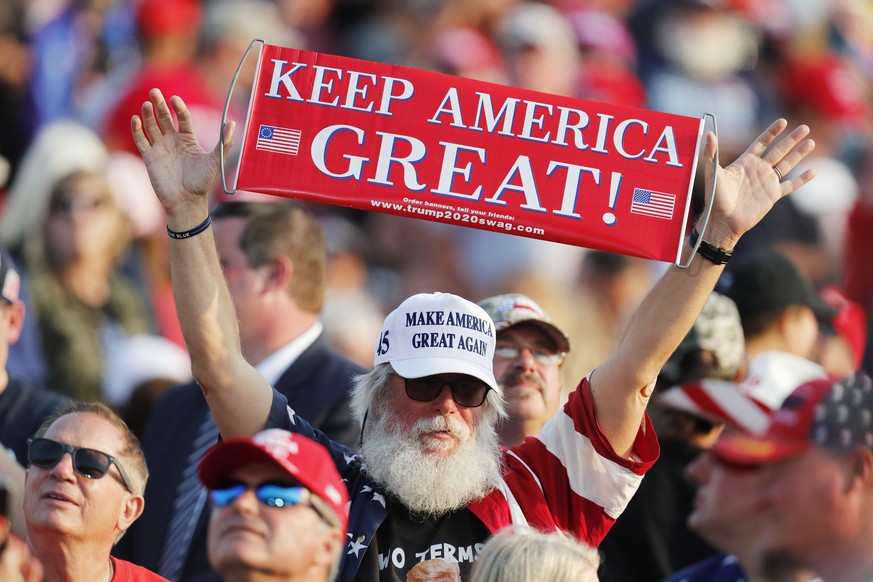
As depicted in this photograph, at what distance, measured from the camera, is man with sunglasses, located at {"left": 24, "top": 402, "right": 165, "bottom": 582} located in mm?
4227

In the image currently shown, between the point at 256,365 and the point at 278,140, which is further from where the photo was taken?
the point at 256,365

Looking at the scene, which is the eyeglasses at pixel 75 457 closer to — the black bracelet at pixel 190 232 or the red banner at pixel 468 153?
the black bracelet at pixel 190 232

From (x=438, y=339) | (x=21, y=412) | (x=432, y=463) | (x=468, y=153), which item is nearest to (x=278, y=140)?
(x=468, y=153)

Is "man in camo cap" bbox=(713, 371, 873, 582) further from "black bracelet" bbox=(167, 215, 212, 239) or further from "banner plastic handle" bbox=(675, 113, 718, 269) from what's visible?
"black bracelet" bbox=(167, 215, 212, 239)

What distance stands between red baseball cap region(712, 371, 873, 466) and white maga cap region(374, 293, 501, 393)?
117 centimetres

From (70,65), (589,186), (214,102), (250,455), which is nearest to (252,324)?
(589,186)

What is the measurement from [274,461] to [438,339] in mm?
1237

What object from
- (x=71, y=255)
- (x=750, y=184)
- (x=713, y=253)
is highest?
(x=71, y=255)

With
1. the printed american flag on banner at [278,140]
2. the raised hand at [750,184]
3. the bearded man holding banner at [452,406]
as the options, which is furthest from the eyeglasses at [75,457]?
the raised hand at [750,184]

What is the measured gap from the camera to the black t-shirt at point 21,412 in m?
5.25

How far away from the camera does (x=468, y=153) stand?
4570 millimetres

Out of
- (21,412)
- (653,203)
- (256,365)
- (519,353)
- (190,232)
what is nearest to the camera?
(190,232)

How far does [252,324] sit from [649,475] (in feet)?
5.13

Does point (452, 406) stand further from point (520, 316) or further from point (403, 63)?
point (403, 63)
